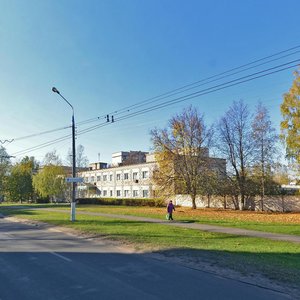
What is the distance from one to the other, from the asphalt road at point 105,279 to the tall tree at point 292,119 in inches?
1099

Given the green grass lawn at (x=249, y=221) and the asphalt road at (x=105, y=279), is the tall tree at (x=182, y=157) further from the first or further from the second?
the asphalt road at (x=105, y=279)

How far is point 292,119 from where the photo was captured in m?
36.9

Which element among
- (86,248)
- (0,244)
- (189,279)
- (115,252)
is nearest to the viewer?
(189,279)

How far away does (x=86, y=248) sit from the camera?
44.6ft

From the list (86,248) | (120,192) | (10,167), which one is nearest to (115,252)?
(86,248)

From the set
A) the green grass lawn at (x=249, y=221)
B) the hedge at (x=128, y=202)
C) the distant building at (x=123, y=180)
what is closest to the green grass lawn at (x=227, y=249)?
the green grass lawn at (x=249, y=221)

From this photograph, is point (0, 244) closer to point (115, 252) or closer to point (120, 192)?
point (115, 252)

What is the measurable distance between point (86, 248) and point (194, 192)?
3056 centimetres

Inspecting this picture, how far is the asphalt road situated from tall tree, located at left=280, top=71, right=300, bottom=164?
91.6 feet

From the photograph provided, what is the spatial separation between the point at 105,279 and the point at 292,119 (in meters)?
32.8

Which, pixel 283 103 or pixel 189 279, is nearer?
pixel 189 279

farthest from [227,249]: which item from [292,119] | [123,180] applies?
[123,180]

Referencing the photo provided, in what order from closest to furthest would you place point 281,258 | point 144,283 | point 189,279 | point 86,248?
1. point 144,283
2. point 189,279
3. point 281,258
4. point 86,248

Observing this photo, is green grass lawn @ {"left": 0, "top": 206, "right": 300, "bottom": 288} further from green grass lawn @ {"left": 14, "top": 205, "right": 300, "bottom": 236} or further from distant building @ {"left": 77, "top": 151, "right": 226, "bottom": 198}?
distant building @ {"left": 77, "top": 151, "right": 226, "bottom": 198}
